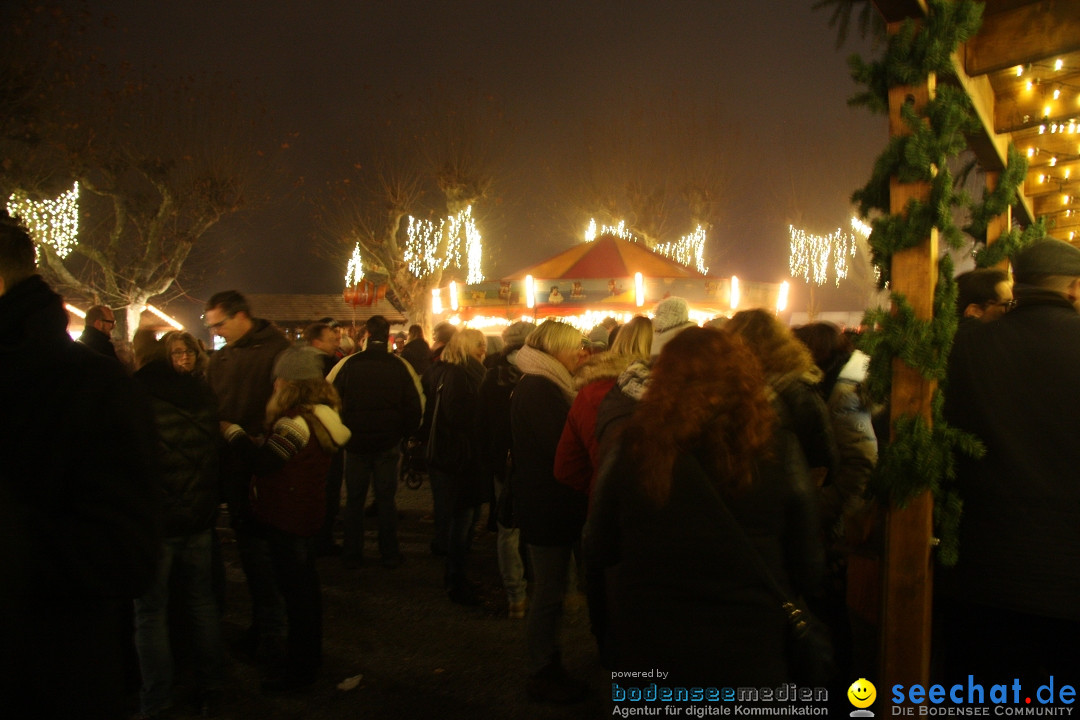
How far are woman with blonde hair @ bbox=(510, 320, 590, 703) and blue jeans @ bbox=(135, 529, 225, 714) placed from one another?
1.70 m

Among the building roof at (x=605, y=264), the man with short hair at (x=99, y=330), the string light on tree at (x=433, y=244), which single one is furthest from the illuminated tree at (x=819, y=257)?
the man with short hair at (x=99, y=330)

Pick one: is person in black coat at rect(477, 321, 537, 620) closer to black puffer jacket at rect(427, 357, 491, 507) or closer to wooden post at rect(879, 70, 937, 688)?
black puffer jacket at rect(427, 357, 491, 507)

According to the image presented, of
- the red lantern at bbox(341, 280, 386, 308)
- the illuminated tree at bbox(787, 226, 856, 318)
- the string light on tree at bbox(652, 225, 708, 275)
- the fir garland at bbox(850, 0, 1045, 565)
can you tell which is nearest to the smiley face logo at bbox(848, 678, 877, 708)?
the fir garland at bbox(850, 0, 1045, 565)

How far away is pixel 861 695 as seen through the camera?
2982 millimetres

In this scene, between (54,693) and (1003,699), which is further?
(1003,699)

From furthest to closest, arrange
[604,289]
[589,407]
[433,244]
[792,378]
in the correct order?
[433,244]
[604,289]
[589,407]
[792,378]

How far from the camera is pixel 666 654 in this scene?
6.53ft

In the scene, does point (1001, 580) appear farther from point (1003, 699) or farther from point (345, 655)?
point (345, 655)

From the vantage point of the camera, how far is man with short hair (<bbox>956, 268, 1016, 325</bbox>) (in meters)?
3.58

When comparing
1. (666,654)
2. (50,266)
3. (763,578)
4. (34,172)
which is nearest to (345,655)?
(666,654)

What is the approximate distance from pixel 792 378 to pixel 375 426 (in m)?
3.82

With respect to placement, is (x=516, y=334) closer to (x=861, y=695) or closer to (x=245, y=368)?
(x=245, y=368)

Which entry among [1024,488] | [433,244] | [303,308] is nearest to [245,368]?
[1024,488]

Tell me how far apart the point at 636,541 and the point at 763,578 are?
0.38m
